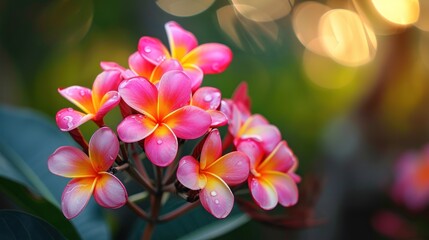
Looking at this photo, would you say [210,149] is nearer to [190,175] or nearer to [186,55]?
[190,175]

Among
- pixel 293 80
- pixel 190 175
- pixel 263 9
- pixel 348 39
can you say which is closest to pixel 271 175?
pixel 190 175

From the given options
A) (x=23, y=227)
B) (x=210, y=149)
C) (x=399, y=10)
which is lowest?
(x=399, y=10)

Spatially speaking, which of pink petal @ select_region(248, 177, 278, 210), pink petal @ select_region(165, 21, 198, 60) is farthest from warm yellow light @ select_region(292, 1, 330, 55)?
pink petal @ select_region(248, 177, 278, 210)

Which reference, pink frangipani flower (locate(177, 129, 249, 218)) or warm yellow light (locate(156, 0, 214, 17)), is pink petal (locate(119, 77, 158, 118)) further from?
warm yellow light (locate(156, 0, 214, 17))

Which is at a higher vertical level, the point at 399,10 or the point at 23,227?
the point at 23,227

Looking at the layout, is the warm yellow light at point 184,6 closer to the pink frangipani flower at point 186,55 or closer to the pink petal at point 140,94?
the pink frangipani flower at point 186,55

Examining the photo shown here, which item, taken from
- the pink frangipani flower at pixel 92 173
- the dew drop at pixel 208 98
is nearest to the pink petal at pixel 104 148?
the pink frangipani flower at pixel 92 173
